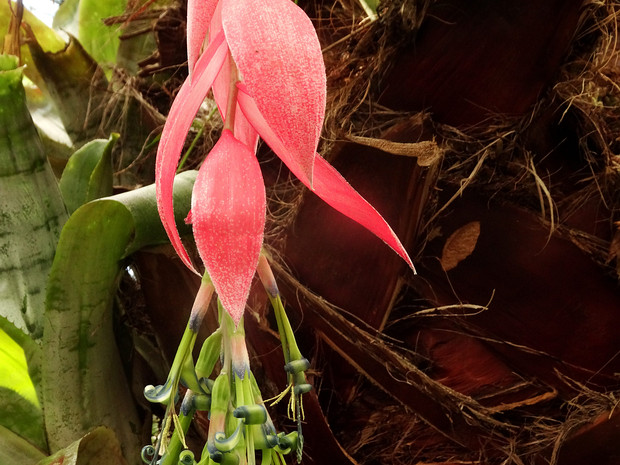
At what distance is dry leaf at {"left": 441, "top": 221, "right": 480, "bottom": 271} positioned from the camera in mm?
621

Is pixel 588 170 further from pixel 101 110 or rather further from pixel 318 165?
pixel 101 110

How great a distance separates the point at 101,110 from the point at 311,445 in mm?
602

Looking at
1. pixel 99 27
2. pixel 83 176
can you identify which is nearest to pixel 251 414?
pixel 83 176

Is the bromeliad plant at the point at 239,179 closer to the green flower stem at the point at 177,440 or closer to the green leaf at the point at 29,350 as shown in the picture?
the green flower stem at the point at 177,440

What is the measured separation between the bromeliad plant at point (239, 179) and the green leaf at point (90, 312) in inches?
9.6

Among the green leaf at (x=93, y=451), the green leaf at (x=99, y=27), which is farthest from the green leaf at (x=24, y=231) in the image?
the green leaf at (x=99, y=27)

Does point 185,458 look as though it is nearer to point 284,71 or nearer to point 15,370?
point 284,71

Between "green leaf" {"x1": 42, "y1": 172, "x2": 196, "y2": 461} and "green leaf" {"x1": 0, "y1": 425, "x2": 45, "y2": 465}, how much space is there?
0.06ft

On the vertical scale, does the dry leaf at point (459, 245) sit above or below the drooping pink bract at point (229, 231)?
below

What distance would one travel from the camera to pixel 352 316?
0.61m

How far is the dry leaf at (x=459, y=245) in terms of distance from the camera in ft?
2.04

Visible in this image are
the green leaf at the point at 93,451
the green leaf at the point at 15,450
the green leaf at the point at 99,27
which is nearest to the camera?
the green leaf at the point at 93,451

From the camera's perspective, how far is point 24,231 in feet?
2.30

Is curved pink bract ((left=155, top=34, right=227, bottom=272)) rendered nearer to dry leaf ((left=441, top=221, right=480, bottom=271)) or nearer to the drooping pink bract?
the drooping pink bract
